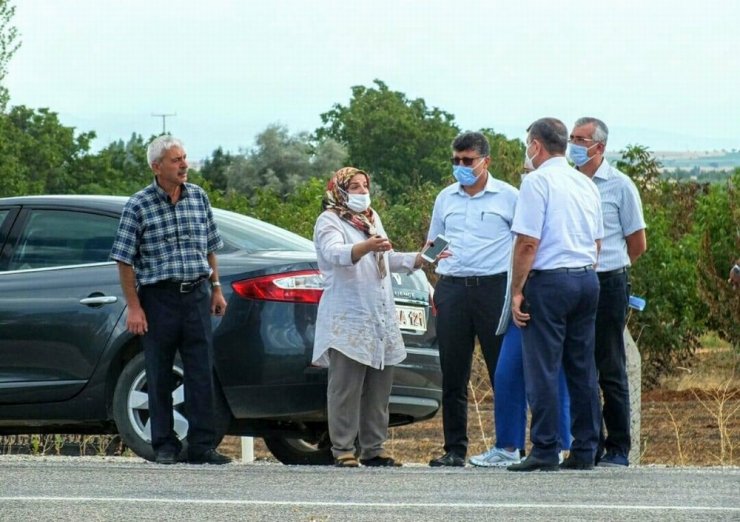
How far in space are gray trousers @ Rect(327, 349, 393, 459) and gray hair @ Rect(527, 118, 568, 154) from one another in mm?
1517

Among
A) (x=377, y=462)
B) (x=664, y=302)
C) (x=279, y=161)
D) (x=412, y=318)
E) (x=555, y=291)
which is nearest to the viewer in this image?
(x=555, y=291)

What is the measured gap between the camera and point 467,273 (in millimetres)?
10094

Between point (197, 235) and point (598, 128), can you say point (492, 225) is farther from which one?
point (197, 235)

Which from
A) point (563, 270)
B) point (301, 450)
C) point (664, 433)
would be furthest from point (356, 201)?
point (664, 433)

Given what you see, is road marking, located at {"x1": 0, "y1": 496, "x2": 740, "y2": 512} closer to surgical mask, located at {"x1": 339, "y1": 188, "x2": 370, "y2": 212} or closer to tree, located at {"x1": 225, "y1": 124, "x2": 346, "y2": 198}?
surgical mask, located at {"x1": 339, "y1": 188, "x2": 370, "y2": 212}

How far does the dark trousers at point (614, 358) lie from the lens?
9820 millimetres

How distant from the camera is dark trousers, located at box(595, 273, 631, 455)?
9820mm

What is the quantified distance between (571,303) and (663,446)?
19.3 ft

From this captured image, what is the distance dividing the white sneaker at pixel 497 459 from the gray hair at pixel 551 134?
1.71 m

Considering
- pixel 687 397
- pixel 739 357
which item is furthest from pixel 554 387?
pixel 739 357

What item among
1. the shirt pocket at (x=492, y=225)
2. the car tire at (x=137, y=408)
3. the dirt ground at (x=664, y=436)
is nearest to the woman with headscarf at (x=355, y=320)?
the shirt pocket at (x=492, y=225)

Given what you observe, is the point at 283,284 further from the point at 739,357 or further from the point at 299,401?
the point at 739,357

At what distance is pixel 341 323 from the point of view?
9.80 metres

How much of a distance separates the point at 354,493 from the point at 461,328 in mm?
1993
